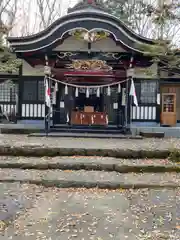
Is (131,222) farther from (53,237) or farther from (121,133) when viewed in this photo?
(121,133)

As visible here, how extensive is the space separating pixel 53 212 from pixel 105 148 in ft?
13.4

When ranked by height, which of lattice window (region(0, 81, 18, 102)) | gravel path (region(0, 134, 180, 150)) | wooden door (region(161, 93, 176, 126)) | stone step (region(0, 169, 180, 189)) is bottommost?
stone step (region(0, 169, 180, 189))

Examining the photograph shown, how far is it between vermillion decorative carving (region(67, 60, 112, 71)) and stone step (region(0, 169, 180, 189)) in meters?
6.55

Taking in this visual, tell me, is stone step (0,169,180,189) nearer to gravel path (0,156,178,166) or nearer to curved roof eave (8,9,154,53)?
gravel path (0,156,178,166)

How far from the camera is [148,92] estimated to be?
14406mm

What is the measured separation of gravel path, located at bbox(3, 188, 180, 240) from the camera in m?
4.20

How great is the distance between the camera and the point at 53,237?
4.09m

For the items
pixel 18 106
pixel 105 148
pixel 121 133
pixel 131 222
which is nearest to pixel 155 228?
pixel 131 222

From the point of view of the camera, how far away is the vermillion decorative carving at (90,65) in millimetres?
13055

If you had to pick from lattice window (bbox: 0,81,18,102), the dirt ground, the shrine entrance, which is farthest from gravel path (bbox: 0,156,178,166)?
lattice window (bbox: 0,81,18,102)

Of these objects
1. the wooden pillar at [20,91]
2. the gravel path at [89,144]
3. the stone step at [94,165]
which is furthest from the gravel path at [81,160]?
the wooden pillar at [20,91]

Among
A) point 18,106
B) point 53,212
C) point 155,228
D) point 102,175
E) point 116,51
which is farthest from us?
point 18,106

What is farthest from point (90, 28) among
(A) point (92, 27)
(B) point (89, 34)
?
(B) point (89, 34)

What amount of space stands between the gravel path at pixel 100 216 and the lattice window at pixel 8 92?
31.6 ft
